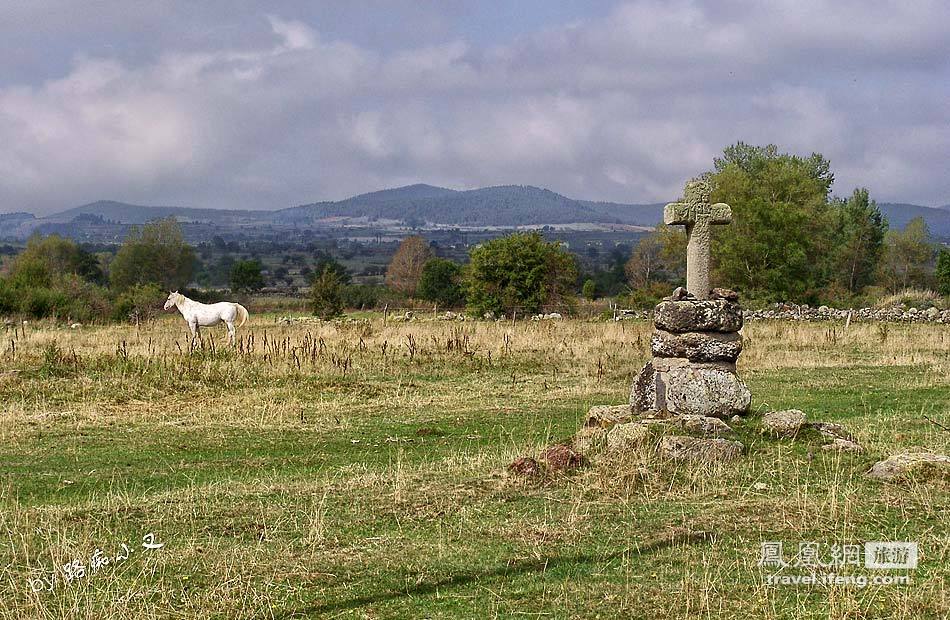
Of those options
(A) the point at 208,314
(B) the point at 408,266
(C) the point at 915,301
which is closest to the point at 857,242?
(C) the point at 915,301

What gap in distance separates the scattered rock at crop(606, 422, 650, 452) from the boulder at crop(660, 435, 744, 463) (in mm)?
284

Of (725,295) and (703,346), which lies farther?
(725,295)

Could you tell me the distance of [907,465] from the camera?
1015 centimetres

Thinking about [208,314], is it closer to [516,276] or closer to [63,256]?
[516,276]

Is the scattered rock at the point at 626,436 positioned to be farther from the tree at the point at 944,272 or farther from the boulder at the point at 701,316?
the tree at the point at 944,272

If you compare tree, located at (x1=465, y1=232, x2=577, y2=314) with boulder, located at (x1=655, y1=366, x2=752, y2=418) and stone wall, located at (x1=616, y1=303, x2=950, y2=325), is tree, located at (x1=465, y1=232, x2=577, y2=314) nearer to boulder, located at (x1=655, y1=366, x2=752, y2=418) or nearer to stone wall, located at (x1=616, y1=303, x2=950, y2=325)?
stone wall, located at (x1=616, y1=303, x2=950, y2=325)

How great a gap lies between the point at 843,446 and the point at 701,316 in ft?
11.2

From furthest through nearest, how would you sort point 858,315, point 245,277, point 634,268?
point 634,268
point 245,277
point 858,315

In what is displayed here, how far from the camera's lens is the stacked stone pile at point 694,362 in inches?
558

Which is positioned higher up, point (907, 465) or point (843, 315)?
point (843, 315)

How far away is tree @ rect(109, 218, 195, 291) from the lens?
299ft

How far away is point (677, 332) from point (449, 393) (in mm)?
5602

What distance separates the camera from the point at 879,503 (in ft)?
30.3

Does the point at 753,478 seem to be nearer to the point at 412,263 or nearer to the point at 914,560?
the point at 914,560
